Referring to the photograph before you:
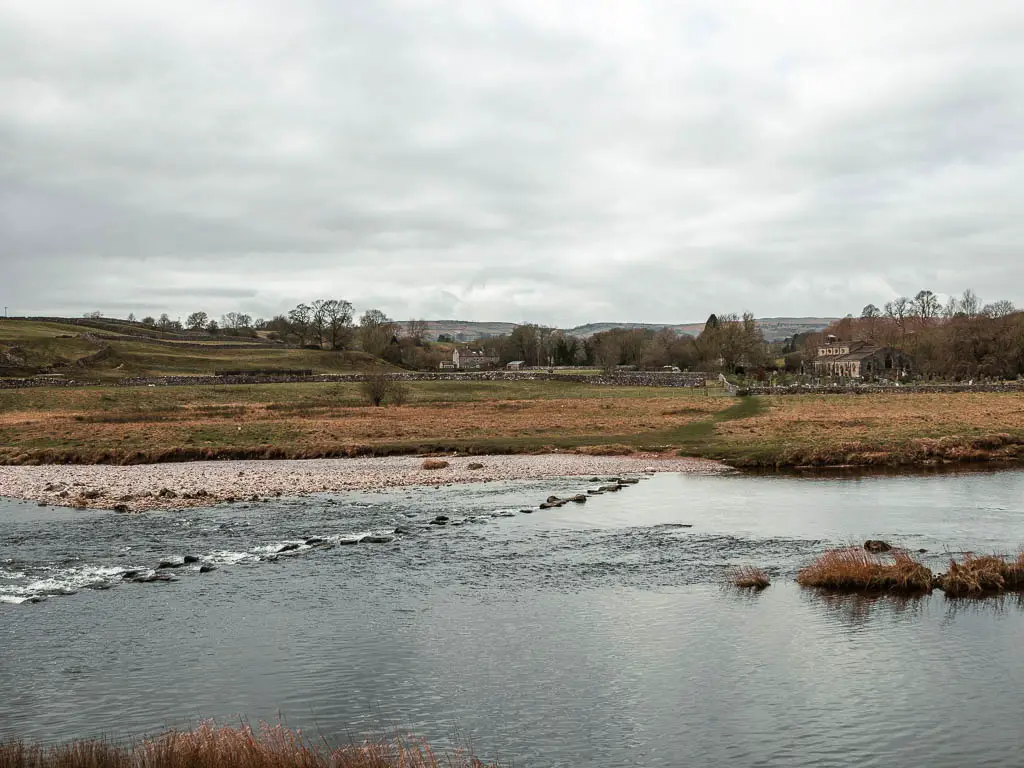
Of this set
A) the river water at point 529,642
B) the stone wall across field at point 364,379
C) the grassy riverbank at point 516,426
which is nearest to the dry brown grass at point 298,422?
the grassy riverbank at point 516,426

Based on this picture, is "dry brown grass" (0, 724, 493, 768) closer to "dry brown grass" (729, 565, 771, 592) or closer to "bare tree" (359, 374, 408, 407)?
"dry brown grass" (729, 565, 771, 592)

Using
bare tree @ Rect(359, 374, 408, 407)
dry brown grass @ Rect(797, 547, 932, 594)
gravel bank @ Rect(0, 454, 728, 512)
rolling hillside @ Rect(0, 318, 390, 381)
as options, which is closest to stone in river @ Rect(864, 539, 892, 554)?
dry brown grass @ Rect(797, 547, 932, 594)

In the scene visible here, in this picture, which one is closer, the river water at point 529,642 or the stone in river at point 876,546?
the river water at point 529,642

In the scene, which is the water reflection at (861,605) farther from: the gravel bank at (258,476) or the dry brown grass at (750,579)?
the gravel bank at (258,476)

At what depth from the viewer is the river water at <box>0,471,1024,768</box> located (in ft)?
48.3

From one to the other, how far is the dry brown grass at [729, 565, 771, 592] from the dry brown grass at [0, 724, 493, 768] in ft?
37.1

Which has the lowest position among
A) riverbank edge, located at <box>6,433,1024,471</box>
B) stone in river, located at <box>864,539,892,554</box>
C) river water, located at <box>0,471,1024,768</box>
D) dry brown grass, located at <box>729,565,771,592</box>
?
river water, located at <box>0,471,1024,768</box>

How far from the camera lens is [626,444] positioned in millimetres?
57156

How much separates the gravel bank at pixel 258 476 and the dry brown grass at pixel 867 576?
2325 cm

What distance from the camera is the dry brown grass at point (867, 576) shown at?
876 inches

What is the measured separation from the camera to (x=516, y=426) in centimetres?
6825

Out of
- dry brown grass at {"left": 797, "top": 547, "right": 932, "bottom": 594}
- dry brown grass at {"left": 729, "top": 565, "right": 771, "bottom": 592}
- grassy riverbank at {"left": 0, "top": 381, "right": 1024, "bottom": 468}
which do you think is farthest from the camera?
grassy riverbank at {"left": 0, "top": 381, "right": 1024, "bottom": 468}

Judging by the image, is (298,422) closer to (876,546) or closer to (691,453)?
(691,453)

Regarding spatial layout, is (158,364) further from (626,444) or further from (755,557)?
(755,557)
